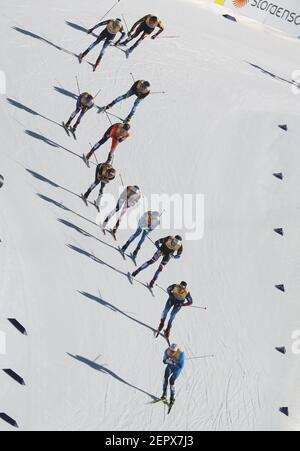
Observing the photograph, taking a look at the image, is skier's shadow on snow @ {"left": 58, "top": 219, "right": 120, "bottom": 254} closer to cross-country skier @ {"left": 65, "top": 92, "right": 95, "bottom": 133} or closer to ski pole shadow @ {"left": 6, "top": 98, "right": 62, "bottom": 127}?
cross-country skier @ {"left": 65, "top": 92, "right": 95, "bottom": 133}

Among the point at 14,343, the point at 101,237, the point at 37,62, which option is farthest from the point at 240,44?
the point at 14,343

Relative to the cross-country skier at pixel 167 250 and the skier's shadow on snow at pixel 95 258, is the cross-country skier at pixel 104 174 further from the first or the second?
the cross-country skier at pixel 167 250

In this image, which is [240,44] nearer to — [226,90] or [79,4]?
→ [226,90]

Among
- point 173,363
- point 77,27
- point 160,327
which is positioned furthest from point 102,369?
point 77,27

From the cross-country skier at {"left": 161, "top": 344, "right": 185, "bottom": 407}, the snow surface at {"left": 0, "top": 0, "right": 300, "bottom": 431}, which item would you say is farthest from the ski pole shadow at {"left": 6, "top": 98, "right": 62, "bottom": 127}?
the cross-country skier at {"left": 161, "top": 344, "right": 185, "bottom": 407}

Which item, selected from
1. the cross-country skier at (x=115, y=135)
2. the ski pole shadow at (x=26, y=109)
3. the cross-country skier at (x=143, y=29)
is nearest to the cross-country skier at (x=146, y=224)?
the cross-country skier at (x=115, y=135)
